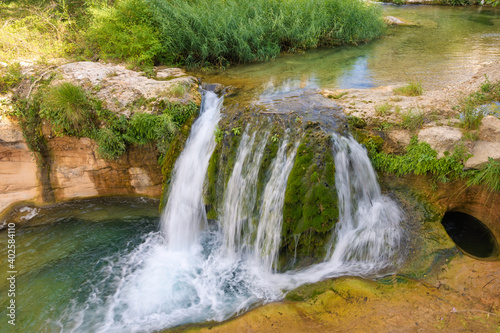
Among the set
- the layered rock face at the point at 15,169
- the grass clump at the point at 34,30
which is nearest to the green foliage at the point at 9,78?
the grass clump at the point at 34,30

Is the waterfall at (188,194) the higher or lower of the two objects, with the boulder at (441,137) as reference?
lower

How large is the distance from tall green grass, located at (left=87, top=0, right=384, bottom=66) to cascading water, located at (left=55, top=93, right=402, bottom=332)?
4346 mm

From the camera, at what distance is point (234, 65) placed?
30.1ft

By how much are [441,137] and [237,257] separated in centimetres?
415

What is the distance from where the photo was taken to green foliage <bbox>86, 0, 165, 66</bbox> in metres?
8.26

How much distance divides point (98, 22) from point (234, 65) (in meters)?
4.23

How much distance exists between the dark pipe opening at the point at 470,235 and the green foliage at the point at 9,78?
31.2 feet

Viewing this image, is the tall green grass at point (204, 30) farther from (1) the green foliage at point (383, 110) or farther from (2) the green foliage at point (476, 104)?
(2) the green foliage at point (476, 104)

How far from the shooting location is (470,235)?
493cm

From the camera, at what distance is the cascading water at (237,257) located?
442 cm

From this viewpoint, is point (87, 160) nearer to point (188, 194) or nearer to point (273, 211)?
point (188, 194)

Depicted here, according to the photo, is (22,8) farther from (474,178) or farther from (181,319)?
(474,178)

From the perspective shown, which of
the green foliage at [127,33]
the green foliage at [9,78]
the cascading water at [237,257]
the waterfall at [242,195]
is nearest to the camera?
the cascading water at [237,257]

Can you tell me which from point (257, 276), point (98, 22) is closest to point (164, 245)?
point (257, 276)
